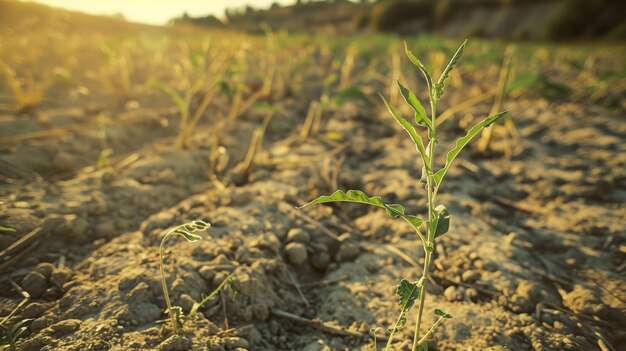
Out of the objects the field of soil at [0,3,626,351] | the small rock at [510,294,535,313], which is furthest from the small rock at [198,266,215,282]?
the small rock at [510,294,535,313]

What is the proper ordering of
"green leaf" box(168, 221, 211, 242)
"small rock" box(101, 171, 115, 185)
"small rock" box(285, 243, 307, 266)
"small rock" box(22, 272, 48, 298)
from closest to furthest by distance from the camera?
"green leaf" box(168, 221, 211, 242)
"small rock" box(22, 272, 48, 298)
"small rock" box(285, 243, 307, 266)
"small rock" box(101, 171, 115, 185)

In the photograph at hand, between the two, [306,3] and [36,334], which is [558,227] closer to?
[36,334]

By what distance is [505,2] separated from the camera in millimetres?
25688

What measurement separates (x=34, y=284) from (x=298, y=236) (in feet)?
3.09

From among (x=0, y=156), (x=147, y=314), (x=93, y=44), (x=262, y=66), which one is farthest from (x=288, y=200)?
(x=93, y=44)

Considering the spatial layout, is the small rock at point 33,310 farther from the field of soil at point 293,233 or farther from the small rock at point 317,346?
the small rock at point 317,346

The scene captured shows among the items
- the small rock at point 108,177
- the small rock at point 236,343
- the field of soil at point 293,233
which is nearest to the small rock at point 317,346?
the field of soil at point 293,233

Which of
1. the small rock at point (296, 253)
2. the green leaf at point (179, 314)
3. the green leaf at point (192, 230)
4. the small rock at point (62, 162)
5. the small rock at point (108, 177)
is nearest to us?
the green leaf at point (192, 230)

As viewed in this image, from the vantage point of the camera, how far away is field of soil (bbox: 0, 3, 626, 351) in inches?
42.4

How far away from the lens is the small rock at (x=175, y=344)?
94cm

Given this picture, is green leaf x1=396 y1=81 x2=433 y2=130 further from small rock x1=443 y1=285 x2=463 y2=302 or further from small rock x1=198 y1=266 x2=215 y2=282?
small rock x1=198 y1=266 x2=215 y2=282

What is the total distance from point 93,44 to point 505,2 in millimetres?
29305

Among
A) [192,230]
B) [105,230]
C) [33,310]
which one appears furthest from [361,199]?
[105,230]

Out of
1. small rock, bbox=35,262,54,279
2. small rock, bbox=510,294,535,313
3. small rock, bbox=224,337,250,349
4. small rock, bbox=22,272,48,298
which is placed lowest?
small rock, bbox=224,337,250,349
